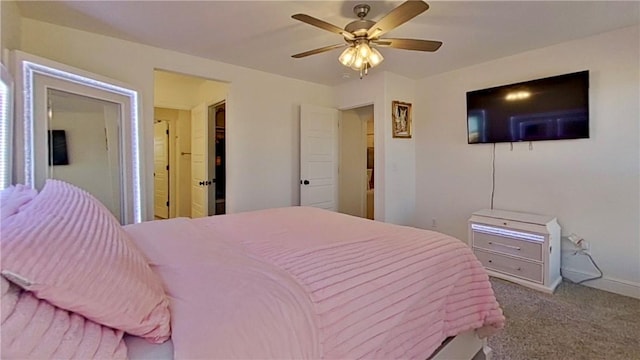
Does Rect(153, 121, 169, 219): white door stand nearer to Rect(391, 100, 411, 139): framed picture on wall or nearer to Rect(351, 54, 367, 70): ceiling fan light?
Rect(391, 100, 411, 139): framed picture on wall

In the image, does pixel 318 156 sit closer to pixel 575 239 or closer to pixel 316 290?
pixel 575 239

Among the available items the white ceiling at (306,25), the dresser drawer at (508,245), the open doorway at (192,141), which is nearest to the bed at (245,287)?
the dresser drawer at (508,245)

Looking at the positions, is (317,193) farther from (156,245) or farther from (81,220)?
(81,220)

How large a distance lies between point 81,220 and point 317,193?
351 centimetres

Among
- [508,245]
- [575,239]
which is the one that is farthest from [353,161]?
[575,239]

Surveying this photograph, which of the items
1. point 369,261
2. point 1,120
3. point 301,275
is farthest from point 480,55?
point 1,120

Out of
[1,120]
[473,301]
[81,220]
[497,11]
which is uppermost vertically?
[497,11]

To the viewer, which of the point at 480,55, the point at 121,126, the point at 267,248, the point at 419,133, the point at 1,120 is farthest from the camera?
the point at 419,133

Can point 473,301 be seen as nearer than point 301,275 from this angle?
No

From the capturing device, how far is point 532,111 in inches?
124

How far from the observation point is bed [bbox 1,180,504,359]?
709 mm

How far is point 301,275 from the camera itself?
1090 millimetres

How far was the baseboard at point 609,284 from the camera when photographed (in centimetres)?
267

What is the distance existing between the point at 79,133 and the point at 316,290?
Result: 2.77 meters
